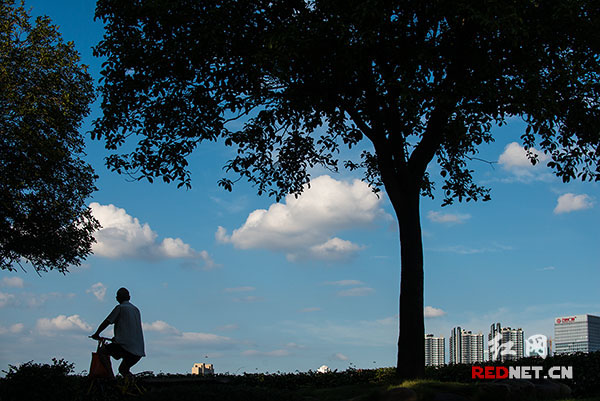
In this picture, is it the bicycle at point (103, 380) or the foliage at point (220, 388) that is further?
the bicycle at point (103, 380)

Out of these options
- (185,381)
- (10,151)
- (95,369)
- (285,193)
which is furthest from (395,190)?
(10,151)

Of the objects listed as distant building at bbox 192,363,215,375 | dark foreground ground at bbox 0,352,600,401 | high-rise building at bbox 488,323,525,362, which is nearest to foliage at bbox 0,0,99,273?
distant building at bbox 192,363,215,375

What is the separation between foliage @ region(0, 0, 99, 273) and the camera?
26547 mm

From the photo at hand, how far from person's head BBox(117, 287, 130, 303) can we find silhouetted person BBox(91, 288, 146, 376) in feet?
0.70

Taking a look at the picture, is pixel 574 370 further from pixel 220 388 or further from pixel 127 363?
pixel 127 363

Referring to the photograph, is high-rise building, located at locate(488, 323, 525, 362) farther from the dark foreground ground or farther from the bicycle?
the bicycle

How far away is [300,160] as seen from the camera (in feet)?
72.6

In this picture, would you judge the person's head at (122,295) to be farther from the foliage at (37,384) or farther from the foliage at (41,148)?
the foliage at (41,148)

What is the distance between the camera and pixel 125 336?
546 inches

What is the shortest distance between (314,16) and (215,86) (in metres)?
3.85

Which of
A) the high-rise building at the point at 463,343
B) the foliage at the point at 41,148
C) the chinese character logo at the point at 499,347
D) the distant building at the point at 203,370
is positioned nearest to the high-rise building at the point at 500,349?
the chinese character logo at the point at 499,347

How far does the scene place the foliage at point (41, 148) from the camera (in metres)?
26.5

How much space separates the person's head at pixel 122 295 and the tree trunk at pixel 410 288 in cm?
748

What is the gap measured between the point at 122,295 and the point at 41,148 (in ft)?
47.8
